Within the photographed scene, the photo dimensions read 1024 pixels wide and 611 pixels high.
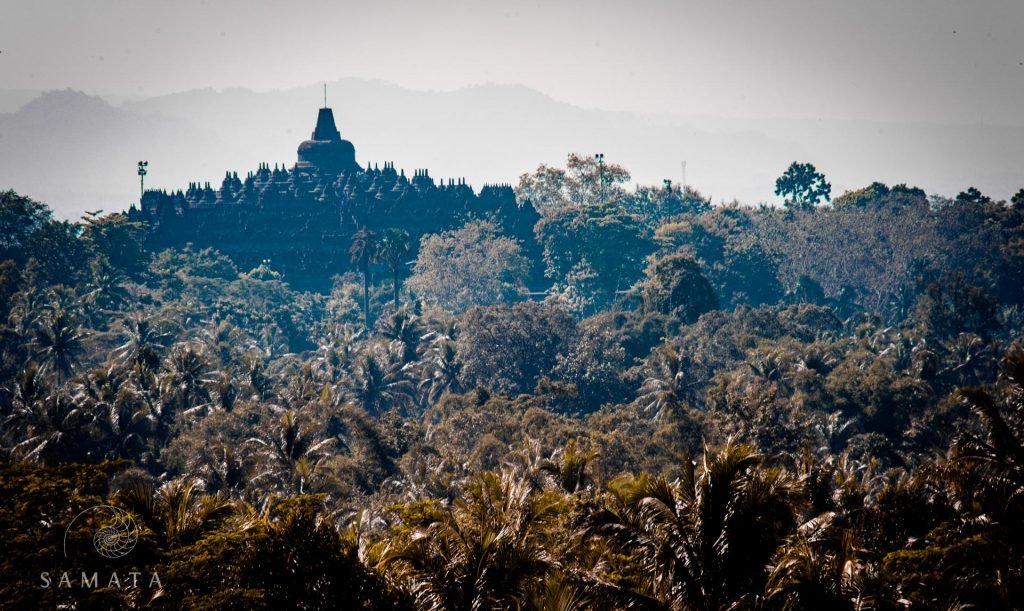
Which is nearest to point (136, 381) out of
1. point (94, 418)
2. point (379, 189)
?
point (94, 418)

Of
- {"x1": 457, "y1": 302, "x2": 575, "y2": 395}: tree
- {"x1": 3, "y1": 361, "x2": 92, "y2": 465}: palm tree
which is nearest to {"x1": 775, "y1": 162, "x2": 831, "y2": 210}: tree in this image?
{"x1": 457, "y1": 302, "x2": 575, "y2": 395}: tree

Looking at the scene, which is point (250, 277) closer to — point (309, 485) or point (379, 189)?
point (379, 189)

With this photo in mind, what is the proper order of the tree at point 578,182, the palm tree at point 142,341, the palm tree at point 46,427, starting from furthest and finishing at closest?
1. the tree at point 578,182
2. the palm tree at point 142,341
3. the palm tree at point 46,427

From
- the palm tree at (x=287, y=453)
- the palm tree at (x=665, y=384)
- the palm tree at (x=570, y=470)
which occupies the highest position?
the palm tree at (x=570, y=470)

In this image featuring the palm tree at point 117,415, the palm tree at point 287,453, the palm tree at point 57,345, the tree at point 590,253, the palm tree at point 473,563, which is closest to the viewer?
the palm tree at point 473,563

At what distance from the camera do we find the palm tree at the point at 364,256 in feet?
342

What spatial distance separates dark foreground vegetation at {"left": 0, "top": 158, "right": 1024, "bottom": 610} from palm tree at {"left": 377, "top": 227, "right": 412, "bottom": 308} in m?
0.59

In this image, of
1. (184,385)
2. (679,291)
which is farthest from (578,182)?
(184,385)

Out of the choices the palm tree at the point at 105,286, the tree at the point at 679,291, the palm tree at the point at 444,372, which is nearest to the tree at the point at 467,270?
the tree at the point at 679,291

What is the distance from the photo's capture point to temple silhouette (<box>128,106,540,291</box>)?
372 ft

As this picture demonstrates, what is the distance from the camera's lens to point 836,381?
210 ft

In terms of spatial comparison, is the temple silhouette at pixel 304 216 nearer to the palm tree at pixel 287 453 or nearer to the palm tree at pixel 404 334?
the palm tree at pixel 404 334

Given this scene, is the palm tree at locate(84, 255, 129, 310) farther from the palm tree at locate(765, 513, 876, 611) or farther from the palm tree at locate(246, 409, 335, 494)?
the palm tree at locate(765, 513, 876, 611)

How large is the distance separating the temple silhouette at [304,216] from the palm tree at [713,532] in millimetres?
96629
